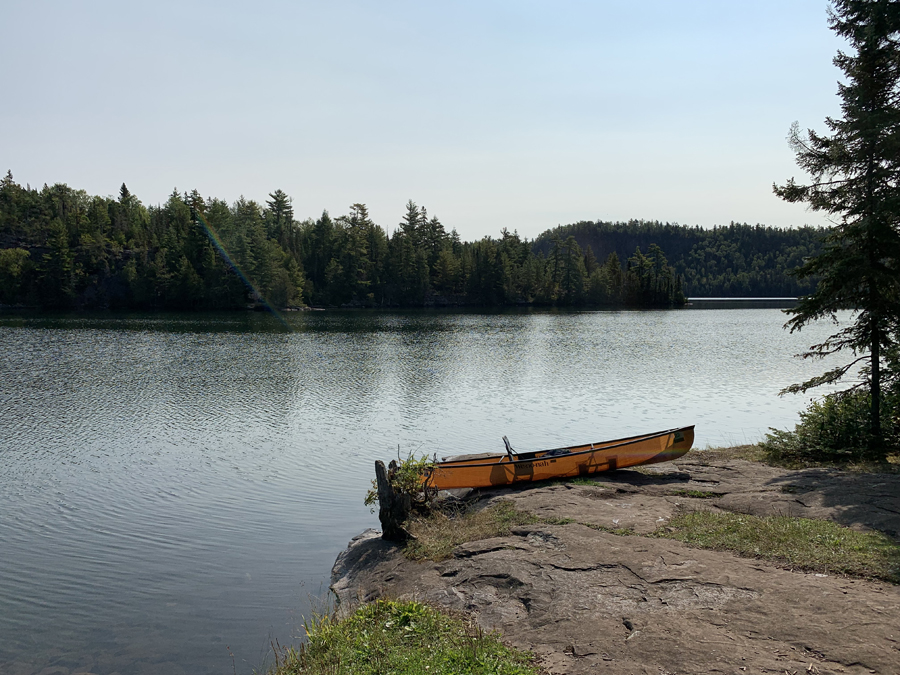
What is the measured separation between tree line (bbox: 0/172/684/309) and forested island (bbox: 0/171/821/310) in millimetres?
252

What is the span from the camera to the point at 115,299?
12075cm

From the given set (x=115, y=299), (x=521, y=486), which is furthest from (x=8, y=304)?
(x=521, y=486)

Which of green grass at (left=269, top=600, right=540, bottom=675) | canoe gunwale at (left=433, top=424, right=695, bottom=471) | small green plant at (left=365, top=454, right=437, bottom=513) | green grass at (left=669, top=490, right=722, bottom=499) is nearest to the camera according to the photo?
green grass at (left=269, top=600, right=540, bottom=675)

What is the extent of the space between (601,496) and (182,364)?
118 ft

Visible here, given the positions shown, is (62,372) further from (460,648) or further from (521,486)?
(460,648)

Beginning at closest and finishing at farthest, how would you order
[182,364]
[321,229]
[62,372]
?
[62,372]
[182,364]
[321,229]

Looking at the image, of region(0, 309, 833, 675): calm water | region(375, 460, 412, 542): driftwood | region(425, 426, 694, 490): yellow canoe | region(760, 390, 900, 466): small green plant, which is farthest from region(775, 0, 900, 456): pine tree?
region(375, 460, 412, 542): driftwood

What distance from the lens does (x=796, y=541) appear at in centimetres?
965

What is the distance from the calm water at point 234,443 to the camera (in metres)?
10.3

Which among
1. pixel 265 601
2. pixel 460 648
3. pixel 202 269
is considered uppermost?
pixel 202 269

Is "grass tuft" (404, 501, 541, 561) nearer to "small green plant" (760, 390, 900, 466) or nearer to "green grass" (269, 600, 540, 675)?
"green grass" (269, 600, 540, 675)

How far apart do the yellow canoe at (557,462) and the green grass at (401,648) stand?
517cm

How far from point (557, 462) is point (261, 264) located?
4127 inches

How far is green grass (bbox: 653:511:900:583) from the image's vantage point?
8.62m
